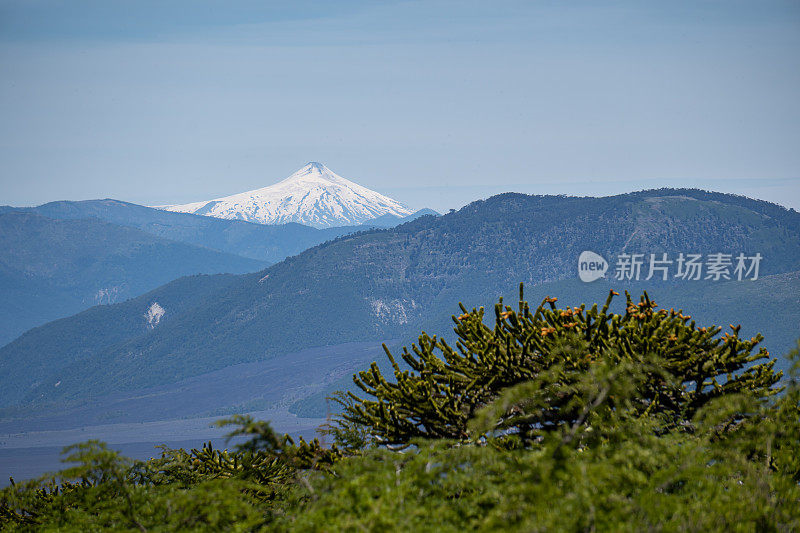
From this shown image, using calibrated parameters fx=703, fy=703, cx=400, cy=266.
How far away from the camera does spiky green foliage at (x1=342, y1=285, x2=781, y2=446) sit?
16.0 metres

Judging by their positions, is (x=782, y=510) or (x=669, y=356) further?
(x=669, y=356)

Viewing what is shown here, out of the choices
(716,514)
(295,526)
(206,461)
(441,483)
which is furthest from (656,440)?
(206,461)

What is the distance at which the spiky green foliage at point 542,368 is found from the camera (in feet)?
52.4

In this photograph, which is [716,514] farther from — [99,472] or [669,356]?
[99,472]

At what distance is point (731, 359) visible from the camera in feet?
53.4

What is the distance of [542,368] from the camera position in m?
16.5

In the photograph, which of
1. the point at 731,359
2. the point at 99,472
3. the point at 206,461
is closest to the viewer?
the point at 99,472

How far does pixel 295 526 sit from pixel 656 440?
5.40 meters

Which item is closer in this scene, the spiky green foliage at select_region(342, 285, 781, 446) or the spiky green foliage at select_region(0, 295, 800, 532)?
the spiky green foliage at select_region(0, 295, 800, 532)

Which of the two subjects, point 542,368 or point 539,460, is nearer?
point 539,460

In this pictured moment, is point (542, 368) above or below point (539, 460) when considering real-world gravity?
above

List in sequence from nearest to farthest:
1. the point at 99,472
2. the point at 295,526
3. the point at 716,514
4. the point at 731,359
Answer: the point at 716,514
the point at 295,526
the point at 99,472
the point at 731,359

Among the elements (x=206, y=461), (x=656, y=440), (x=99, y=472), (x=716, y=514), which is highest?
(x=656, y=440)

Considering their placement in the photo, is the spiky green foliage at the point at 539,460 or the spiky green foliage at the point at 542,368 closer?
the spiky green foliage at the point at 539,460
